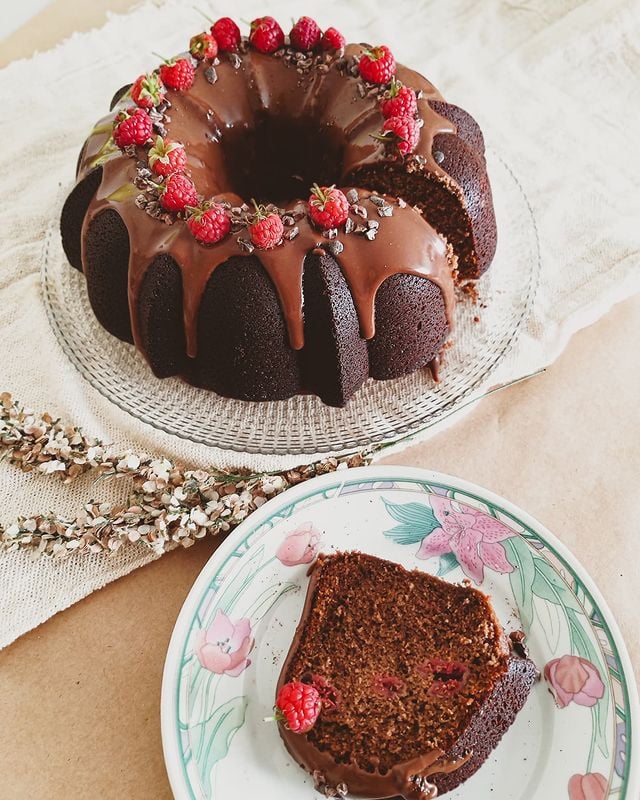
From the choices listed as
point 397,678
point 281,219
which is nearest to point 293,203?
point 281,219

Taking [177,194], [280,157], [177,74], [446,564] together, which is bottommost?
[446,564]

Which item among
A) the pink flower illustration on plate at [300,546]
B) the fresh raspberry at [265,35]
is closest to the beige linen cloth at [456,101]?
the pink flower illustration on plate at [300,546]

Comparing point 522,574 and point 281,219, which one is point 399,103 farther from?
point 522,574

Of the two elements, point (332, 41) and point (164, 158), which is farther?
point (332, 41)

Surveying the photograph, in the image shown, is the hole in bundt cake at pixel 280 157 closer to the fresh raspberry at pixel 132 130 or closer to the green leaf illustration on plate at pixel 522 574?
the fresh raspberry at pixel 132 130

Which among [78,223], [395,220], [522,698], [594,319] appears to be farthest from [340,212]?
[522,698]
